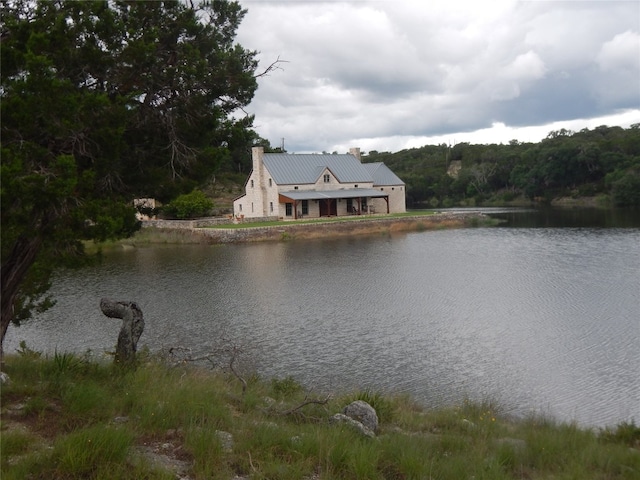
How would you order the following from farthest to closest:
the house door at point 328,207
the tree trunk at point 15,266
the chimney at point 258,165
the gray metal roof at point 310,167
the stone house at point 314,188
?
the house door at point 328,207, the gray metal roof at point 310,167, the chimney at point 258,165, the stone house at point 314,188, the tree trunk at point 15,266

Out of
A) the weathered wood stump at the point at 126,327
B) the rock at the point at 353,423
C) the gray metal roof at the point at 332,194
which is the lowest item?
the rock at the point at 353,423

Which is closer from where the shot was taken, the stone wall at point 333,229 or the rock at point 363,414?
the rock at point 363,414

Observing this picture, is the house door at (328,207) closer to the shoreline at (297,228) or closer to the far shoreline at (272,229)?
the far shoreline at (272,229)

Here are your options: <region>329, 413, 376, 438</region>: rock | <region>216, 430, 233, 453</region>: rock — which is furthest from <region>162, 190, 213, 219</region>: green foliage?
<region>216, 430, 233, 453</region>: rock

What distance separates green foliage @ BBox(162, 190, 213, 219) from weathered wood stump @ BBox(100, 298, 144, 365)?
1580 inches

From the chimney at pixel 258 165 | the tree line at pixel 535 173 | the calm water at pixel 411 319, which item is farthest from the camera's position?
the tree line at pixel 535 173

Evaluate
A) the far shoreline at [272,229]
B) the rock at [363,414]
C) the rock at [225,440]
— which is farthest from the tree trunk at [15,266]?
the far shoreline at [272,229]

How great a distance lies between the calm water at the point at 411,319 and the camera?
11.7 meters

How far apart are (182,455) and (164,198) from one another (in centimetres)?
458

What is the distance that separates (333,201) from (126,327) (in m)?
45.5

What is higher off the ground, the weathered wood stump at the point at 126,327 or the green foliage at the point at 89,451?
the weathered wood stump at the point at 126,327

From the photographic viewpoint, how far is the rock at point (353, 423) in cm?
702

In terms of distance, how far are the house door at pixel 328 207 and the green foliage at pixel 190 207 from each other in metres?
10.0

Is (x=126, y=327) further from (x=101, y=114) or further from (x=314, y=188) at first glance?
(x=314, y=188)
